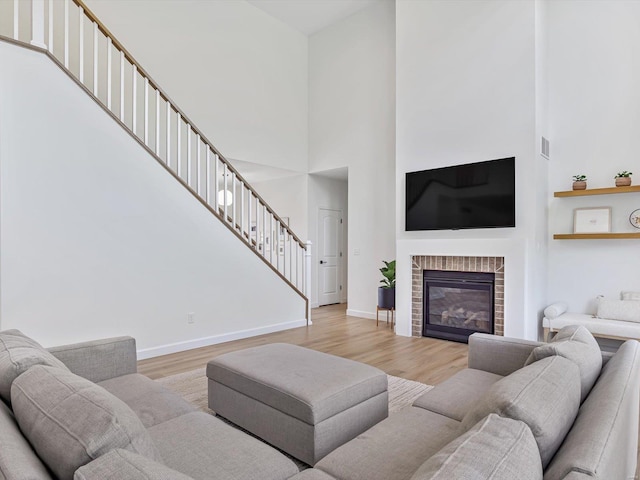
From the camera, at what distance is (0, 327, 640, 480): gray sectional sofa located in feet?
2.92

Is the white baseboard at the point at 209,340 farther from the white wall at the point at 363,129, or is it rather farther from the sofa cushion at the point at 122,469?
the sofa cushion at the point at 122,469

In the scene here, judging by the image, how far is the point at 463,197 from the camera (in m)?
4.84

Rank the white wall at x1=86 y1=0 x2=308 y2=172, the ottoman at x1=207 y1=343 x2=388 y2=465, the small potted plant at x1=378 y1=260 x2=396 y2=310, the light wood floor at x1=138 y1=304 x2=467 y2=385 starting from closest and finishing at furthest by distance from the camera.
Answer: the ottoman at x1=207 y1=343 x2=388 y2=465 < the light wood floor at x1=138 y1=304 x2=467 y2=385 < the white wall at x1=86 y1=0 x2=308 y2=172 < the small potted plant at x1=378 y1=260 x2=396 y2=310

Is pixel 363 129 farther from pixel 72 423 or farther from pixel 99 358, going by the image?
pixel 72 423

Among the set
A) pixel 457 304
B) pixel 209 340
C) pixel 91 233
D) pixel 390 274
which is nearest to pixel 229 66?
pixel 91 233

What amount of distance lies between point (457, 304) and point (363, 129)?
133 inches

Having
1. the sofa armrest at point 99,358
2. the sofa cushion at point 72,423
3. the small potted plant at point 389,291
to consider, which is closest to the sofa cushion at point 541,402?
the sofa cushion at point 72,423

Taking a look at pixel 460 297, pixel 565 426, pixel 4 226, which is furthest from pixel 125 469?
pixel 460 297

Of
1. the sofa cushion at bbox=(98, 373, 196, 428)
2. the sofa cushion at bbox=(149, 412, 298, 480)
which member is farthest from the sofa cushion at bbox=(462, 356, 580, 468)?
the sofa cushion at bbox=(98, 373, 196, 428)

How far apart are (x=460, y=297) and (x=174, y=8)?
5839mm

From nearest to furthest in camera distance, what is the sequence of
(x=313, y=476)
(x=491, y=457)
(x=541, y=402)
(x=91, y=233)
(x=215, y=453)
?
(x=491, y=457) < (x=541, y=402) < (x=313, y=476) < (x=215, y=453) < (x=91, y=233)

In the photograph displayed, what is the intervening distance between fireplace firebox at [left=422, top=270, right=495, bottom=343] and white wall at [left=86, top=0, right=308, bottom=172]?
3692 mm

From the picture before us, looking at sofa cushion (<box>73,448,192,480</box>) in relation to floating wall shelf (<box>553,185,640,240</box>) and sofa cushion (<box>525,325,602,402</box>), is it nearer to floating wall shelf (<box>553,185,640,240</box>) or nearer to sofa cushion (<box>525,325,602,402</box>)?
sofa cushion (<box>525,325,602,402</box>)

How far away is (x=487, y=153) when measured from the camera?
15.4ft
